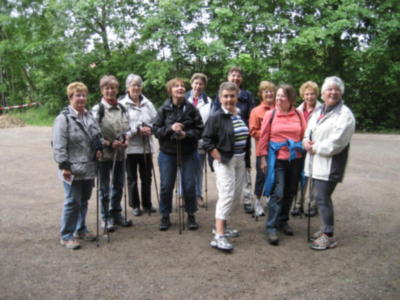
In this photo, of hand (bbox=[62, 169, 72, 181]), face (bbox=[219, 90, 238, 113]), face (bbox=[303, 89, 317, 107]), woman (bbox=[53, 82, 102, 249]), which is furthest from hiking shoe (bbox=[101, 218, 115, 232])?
face (bbox=[303, 89, 317, 107])

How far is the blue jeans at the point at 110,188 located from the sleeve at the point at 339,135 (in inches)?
93.9

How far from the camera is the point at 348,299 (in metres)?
3.03

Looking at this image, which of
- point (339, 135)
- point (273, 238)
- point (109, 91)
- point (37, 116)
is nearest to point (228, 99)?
point (339, 135)

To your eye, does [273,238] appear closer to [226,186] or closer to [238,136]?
[226,186]

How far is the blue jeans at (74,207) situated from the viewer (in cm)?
400

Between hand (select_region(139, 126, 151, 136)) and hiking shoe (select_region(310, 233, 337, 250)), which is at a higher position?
hand (select_region(139, 126, 151, 136))

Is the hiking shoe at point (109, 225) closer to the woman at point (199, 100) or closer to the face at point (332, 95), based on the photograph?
the woman at point (199, 100)

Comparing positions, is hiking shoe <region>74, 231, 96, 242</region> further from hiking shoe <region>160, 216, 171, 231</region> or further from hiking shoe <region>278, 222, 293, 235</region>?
hiking shoe <region>278, 222, 293, 235</region>

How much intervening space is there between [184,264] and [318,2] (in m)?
12.5

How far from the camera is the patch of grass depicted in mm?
18359

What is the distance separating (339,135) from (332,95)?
0.42 m

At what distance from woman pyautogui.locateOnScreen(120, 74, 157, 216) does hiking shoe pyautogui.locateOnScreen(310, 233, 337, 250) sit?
87.1 inches

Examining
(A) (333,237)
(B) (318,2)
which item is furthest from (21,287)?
(B) (318,2)

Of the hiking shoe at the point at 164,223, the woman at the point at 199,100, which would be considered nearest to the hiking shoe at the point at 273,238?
the hiking shoe at the point at 164,223
